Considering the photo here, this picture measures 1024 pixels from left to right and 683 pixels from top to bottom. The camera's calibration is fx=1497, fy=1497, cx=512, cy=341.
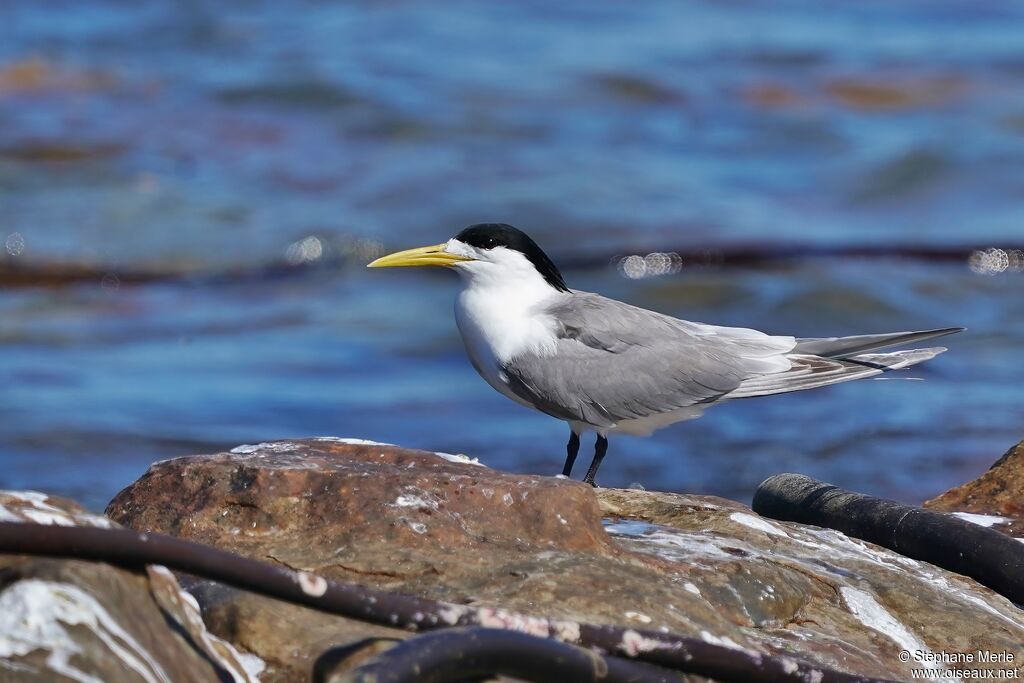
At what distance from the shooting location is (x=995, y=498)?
4.90m

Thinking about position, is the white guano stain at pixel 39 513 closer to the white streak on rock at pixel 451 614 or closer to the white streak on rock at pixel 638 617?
the white streak on rock at pixel 451 614

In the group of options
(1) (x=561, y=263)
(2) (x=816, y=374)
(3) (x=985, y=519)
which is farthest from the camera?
(1) (x=561, y=263)

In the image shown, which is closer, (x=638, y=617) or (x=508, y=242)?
(x=638, y=617)

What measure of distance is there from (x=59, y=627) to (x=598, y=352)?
3285 millimetres

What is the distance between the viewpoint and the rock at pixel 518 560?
3170 mm

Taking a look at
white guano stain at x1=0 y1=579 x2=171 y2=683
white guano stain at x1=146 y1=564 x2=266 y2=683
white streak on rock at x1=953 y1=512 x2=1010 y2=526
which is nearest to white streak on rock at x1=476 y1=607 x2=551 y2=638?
white guano stain at x1=146 y1=564 x2=266 y2=683

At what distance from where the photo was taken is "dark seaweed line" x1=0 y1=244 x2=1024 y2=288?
1158 cm

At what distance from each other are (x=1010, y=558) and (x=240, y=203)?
32.7 feet

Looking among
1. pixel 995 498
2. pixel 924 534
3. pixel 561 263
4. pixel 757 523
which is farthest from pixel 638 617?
pixel 561 263

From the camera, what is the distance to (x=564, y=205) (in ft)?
43.4

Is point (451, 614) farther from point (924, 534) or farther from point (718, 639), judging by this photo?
point (924, 534)

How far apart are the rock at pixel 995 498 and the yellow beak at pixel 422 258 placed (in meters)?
1.92

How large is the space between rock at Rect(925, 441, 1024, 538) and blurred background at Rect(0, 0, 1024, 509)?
8.24 feet

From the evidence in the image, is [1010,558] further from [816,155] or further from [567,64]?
[567,64]
